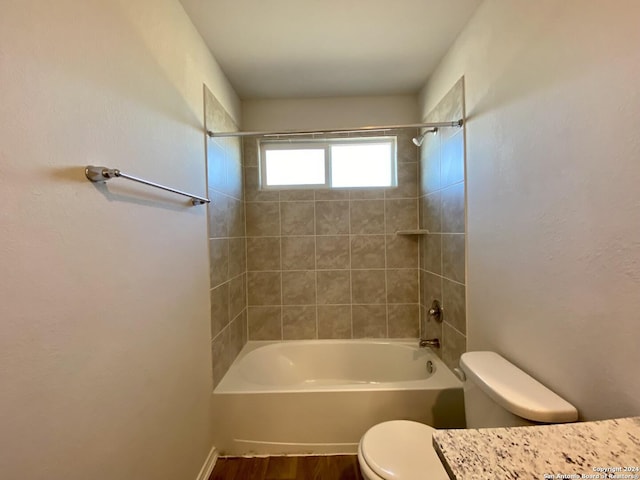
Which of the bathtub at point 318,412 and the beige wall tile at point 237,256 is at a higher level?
the beige wall tile at point 237,256

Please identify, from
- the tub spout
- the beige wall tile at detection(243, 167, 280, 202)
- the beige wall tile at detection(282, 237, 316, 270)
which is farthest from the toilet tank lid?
the beige wall tile at detection(243, 167, 280, 202)

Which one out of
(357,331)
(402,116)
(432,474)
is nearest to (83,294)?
(432,474)

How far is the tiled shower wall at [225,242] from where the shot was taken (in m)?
1.82

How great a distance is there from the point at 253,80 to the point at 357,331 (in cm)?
209

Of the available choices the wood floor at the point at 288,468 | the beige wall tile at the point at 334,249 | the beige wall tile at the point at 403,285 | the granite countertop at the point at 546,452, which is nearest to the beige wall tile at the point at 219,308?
the wood floor at the point at 288,468

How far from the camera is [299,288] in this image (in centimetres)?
258

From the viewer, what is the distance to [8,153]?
65 centimetres

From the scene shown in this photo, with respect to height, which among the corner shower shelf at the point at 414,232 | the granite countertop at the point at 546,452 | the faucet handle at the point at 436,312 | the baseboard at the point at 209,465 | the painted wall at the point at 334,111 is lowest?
the baseboard at the point at 209,465

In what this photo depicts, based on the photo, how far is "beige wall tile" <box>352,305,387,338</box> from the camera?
257 centimetres

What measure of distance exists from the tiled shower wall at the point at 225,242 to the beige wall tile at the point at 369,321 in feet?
3.00

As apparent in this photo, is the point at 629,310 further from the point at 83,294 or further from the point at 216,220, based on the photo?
the point at 216,220

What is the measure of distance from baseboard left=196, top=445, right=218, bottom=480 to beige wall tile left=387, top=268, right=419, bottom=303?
5.22 feet

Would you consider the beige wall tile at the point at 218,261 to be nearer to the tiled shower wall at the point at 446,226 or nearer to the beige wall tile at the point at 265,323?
the beige wall tile at the point at 265,323

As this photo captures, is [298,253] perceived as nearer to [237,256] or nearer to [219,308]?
[237,256]
